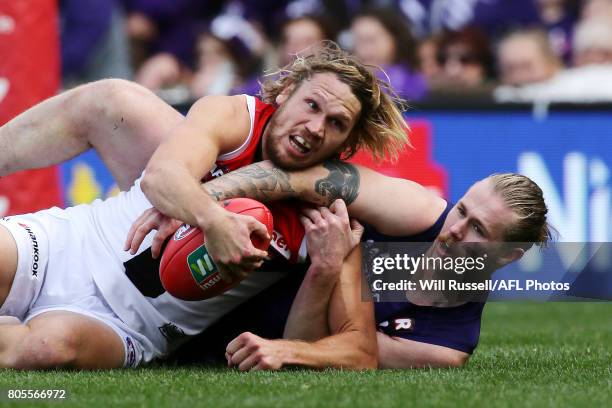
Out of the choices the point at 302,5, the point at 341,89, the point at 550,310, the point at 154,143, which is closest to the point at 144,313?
the point at 154,143

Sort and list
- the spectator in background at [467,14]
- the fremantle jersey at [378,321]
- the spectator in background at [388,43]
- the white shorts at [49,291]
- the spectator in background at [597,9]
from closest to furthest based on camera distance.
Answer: the white shorts at [49,291]
the fremantle jersey at [378,321]
the spectator in background at [388,43]
the spectator in background at [597,9]
the spectator in background at [467,14]

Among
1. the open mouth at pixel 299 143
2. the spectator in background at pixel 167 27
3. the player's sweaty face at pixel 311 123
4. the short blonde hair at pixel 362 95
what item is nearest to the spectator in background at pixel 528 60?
the spectator in background at pixel 167 27

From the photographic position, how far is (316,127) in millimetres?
4836

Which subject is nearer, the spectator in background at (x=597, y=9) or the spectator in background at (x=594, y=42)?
the spectator in background at (x=594, y=42)

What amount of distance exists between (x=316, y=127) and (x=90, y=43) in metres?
6.03

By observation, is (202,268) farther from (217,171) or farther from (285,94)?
(285,94)

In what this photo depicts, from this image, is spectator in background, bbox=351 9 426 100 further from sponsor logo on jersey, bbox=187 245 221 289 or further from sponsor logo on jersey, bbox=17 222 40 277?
sponsor logo on jersey, bbox=187 245 221 289

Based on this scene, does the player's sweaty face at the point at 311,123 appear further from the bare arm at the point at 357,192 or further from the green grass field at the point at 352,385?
the green grass field at the point at 352,385

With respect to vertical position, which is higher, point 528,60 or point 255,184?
point 255,184

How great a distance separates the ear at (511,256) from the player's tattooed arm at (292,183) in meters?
0.64

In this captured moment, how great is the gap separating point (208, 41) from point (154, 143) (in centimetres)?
560

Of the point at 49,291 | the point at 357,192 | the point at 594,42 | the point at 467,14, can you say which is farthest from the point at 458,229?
the point at 467,14

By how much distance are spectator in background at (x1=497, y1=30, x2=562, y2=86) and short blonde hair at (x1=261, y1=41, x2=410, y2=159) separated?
483 centimetres

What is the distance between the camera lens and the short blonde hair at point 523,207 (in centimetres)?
486
